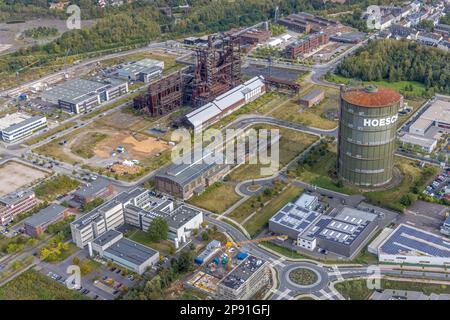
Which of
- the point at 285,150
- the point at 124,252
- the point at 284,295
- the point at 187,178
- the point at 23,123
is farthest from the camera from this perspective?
the point at 23,123

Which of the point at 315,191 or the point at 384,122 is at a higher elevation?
the point at 384,122

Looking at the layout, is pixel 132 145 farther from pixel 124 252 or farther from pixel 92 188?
pixel 124 252

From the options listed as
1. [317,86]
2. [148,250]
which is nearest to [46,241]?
[148,250]

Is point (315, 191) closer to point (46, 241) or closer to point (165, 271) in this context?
point (165, 271)

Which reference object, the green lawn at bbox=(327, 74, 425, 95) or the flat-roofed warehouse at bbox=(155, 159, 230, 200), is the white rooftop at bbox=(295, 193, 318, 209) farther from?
the green lawn at bbox=(327, 74, 425, 95)

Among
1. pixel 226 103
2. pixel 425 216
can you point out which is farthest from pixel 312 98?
pixel 425 216
